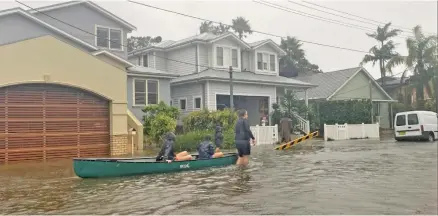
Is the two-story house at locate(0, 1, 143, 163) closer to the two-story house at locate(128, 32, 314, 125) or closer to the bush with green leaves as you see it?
the bush with green leaves

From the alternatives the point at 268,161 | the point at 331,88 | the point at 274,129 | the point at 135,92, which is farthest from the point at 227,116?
the point at 331,88

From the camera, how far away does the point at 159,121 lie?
71.3 ft

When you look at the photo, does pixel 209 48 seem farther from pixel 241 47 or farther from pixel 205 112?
pixel 205 112

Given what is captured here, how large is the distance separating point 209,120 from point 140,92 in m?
5.53

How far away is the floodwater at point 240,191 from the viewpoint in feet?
25.1

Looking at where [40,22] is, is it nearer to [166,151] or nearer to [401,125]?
[166,151]

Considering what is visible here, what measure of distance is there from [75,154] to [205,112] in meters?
7.78

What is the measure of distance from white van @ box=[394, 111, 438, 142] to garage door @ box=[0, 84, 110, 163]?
16.7 meters

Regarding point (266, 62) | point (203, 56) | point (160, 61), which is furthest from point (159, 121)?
point (266, 62)

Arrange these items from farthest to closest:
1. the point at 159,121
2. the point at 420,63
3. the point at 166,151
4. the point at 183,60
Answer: the point at 420,63 → the point at 183,60 → the point at 159,121 → the point at 166,151

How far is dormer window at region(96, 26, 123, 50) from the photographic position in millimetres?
27641

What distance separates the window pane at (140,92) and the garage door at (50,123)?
7.57m

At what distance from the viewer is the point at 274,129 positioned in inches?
1030

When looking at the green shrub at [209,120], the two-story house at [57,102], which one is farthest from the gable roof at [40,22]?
the green shrub at [209,120]
